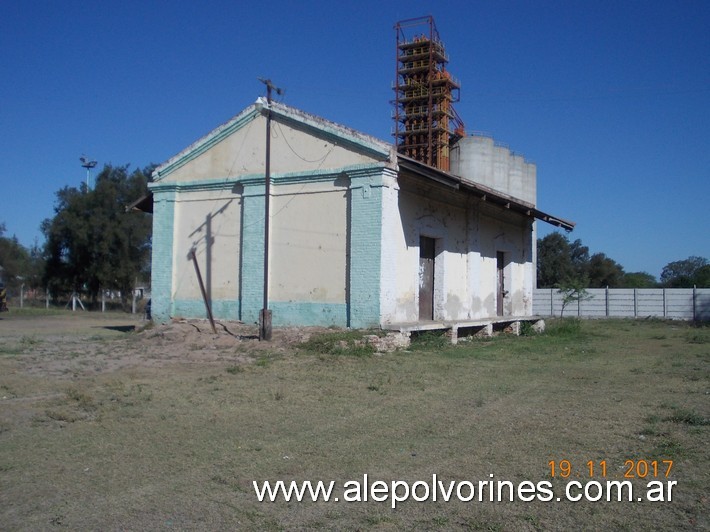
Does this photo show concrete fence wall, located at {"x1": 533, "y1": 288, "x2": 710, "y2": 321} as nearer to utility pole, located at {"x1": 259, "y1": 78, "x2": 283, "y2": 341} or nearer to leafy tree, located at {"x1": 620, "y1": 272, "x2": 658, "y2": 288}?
utility pole, located at {"x1": 259, "y1": 78, "x2": 283, "y2": 341}

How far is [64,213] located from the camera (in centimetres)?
3788

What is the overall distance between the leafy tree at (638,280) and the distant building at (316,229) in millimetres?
52751

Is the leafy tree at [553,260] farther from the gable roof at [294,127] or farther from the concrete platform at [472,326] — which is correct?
the gable roof at [294,127]

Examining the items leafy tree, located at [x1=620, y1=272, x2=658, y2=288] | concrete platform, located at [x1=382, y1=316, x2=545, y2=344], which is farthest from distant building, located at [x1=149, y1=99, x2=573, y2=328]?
leafy tree, located at [x1=620, y1=272, x2=658, y2=288]

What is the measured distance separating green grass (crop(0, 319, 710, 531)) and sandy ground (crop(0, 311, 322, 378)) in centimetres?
39

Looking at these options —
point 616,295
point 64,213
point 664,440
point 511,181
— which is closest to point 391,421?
point 664,440

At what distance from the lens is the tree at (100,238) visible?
37469mm

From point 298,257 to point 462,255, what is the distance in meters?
5.34

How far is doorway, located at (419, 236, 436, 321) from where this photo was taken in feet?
54.1

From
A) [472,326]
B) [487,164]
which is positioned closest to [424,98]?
[487,164]

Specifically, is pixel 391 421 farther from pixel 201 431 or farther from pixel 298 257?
pixel 298 257

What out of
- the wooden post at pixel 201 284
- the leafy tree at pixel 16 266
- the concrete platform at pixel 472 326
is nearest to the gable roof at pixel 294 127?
the wooden post at pixel 201 284

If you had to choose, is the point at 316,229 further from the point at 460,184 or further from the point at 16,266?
the point at 16,266

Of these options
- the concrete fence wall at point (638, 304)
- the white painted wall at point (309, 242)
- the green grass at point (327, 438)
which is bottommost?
the green grass at point (327, 438)
